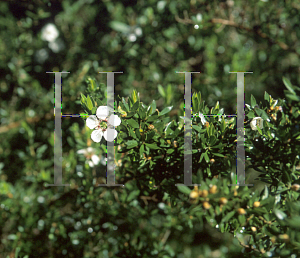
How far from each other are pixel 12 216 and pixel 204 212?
1270 millimetres

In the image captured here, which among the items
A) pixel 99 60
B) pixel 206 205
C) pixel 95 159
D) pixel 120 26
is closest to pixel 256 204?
pixel 206 205

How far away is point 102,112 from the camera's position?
32.1 inches

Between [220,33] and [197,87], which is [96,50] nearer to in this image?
[197,87]

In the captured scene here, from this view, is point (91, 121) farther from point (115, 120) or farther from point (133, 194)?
point (133, 194)

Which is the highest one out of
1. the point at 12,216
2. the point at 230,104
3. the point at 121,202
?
the point at 230,104

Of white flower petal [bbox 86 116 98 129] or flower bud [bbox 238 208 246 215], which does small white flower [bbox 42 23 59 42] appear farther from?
flower bud [bbox 238 208 246 215]

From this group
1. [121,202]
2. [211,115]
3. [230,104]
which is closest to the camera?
[211,115]

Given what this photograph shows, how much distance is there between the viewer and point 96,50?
75.9 inches

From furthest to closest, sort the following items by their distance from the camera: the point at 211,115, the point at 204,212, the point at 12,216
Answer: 1. the point at 12,216
2. the point at 211,115
3. the point at 204,212

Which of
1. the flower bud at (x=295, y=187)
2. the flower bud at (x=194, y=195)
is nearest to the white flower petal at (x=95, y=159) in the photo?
the flower bud at (x=194, y=195)

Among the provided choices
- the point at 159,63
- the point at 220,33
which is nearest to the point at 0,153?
the point at 159,63

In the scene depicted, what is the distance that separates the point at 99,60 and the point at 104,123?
1170 millimetres

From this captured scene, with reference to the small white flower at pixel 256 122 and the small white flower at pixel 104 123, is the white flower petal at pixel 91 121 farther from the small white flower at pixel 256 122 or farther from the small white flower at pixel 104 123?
the small white flower at pixel 256 122

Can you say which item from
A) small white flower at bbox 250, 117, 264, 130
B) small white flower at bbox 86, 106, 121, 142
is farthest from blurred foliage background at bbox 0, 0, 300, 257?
small white flower at bbox 250, 117, 264, 130
